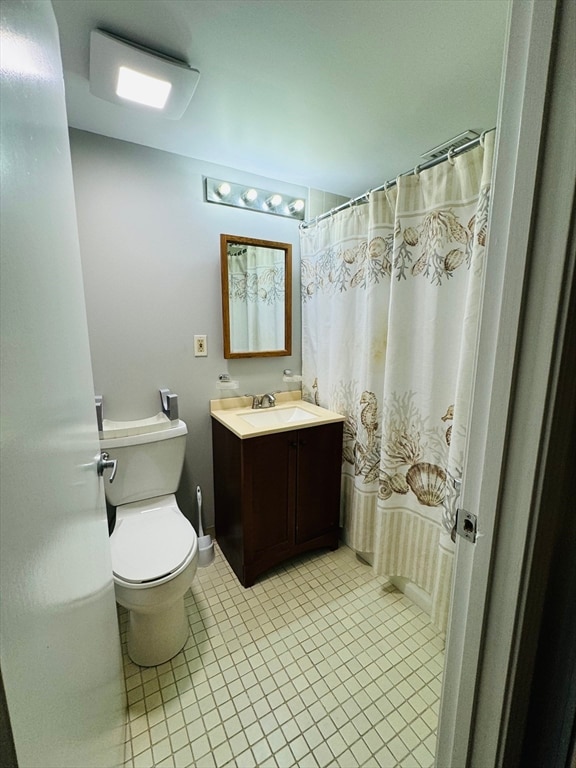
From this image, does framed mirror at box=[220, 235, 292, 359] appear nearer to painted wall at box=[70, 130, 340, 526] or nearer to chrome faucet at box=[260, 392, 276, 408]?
painted wall at box=[70, 130, 340, 526]

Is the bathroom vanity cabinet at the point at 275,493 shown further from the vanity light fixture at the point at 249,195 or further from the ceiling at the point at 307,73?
the ceiling at the point at 307,73

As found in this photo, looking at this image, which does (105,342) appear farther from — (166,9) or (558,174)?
(558,174)

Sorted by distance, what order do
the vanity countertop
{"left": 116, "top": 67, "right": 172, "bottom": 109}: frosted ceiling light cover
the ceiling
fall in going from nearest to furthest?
the ceiling
{"left": 116, "top": 67, "right": 172, "bottom": 109}: frosted ceiling light cover
the vanity countertop

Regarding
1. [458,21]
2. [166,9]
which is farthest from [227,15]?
[458,21]

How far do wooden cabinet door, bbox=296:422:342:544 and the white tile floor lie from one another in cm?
30

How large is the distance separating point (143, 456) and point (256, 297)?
1.15 m

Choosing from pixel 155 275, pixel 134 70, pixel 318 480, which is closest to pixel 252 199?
pixel 155 275

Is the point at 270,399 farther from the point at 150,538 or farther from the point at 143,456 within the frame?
the point at 150,538

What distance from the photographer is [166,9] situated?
0.96 metres

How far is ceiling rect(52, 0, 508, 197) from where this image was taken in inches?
38.1

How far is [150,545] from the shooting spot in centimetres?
136

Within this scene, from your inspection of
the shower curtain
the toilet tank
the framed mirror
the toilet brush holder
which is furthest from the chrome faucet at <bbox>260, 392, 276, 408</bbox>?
the toilet brush holder

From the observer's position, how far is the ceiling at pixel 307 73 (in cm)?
97

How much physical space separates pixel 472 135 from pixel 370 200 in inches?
22.3
